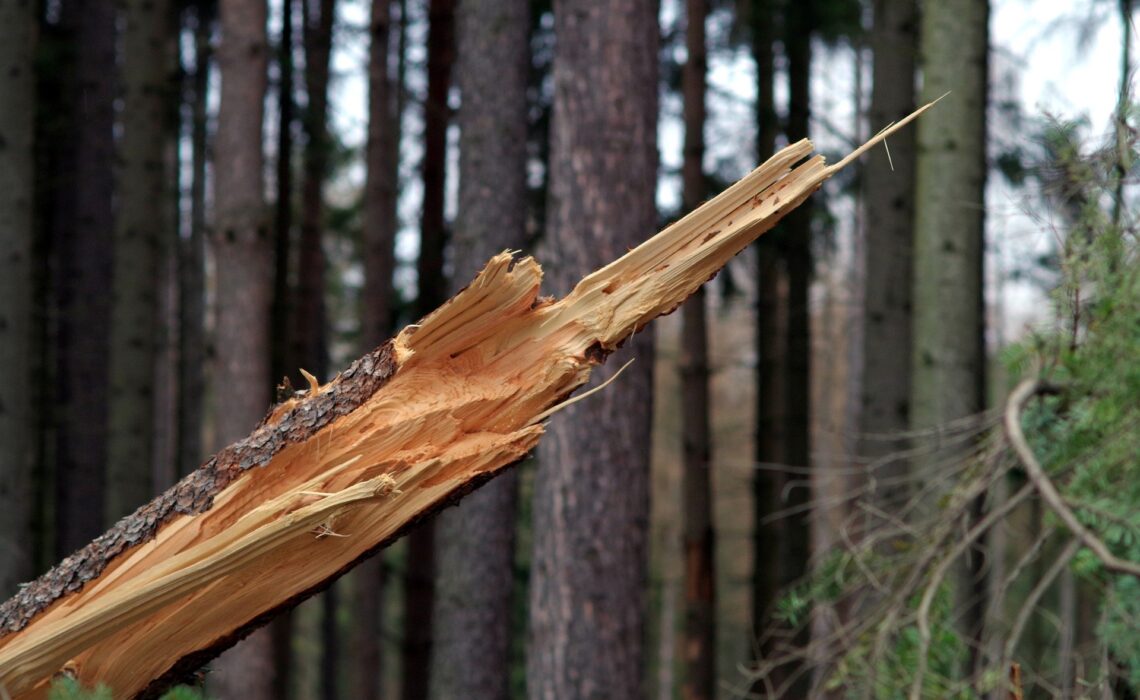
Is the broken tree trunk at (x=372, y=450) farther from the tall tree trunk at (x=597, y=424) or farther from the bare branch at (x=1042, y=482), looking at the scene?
the tall tree trunk at (x=597, y=424)

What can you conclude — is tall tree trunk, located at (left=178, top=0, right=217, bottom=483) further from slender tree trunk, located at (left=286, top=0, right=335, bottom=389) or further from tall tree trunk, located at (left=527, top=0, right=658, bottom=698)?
tall tree trunk, located at (left=527, top=0, right=658, bottom=698)

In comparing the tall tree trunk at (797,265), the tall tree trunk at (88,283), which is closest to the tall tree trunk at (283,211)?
the tall tree trunk at (88,283)

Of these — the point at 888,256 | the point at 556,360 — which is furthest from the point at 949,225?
the point at 556,360

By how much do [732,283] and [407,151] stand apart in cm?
569

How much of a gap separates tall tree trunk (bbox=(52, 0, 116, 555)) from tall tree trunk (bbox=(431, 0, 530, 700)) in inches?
169

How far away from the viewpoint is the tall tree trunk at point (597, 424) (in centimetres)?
530

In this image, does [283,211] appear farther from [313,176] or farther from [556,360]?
[556,360]

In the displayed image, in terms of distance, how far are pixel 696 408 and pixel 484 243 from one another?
337cm

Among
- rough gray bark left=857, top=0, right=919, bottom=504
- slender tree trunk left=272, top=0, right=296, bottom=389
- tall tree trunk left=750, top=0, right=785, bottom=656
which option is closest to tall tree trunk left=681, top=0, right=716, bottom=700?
tall tree trunk left=750, top=0, right=785, bottom=656

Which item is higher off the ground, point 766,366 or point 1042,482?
point 766,366

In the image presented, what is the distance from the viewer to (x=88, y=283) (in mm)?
10188

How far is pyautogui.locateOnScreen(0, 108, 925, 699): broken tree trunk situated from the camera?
2.52 meters

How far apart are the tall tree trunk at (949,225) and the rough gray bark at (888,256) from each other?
1.37 metres

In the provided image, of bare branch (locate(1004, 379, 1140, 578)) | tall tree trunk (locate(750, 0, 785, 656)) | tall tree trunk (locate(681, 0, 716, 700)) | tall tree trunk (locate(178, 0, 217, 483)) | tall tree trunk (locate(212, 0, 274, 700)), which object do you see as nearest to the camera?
bare branch (locate(1004, 379, 1140, 578))
